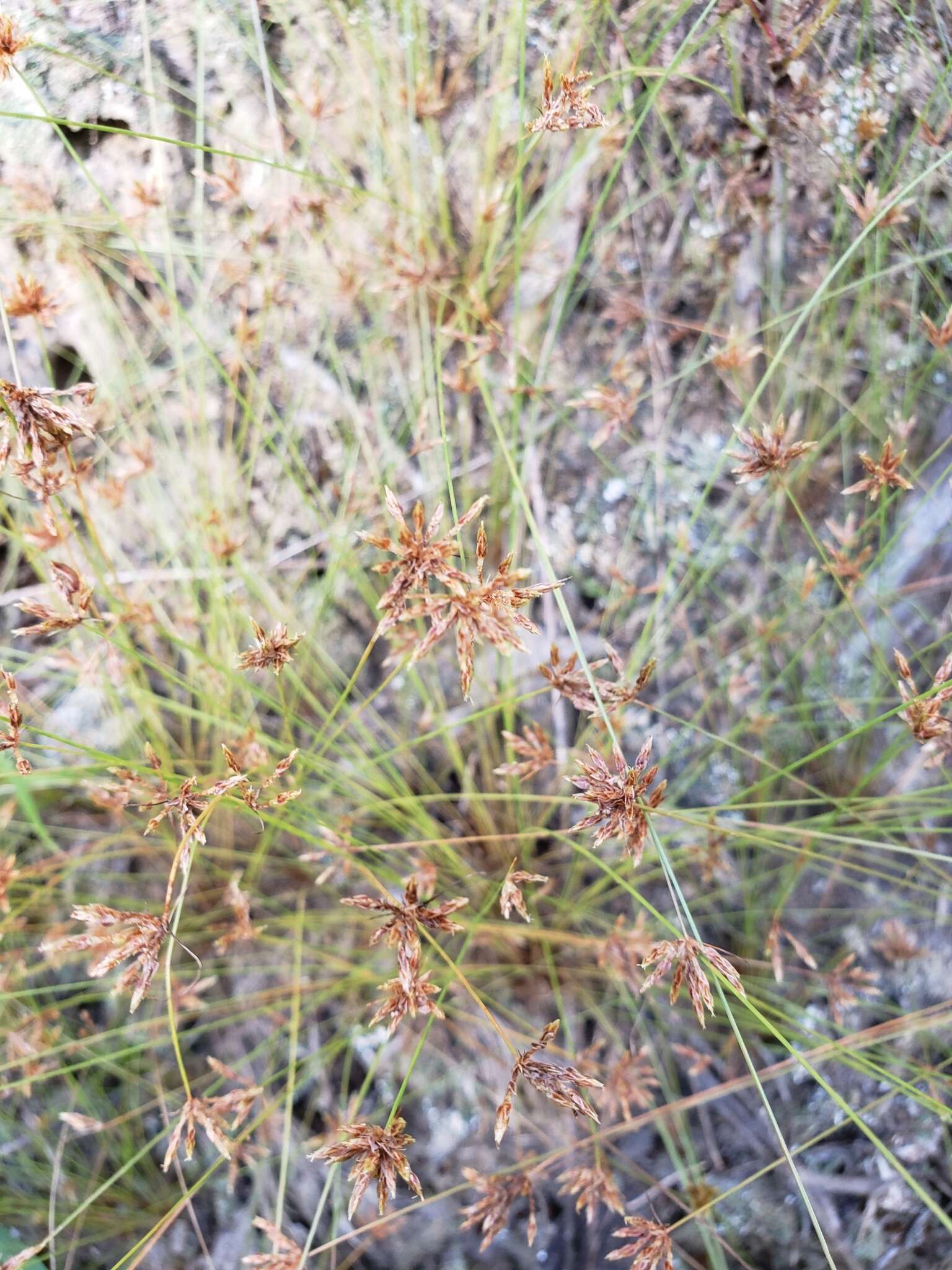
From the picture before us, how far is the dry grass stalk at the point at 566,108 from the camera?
1021mm

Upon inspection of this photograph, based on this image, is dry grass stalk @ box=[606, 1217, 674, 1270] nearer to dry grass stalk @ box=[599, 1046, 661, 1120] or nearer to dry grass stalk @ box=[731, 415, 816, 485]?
dry grass stalk @ box=[599, 1046, 661, 1120]

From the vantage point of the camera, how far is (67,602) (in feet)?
3.67

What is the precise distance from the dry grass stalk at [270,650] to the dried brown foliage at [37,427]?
333 millimetres

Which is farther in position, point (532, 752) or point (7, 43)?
point (532, 752)

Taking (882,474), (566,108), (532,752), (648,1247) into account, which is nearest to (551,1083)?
(648,1247)

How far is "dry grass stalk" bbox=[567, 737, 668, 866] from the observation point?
0.98 meters

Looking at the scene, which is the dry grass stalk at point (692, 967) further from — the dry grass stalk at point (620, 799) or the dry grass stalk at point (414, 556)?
the dry grass stalk at point (414, 556)

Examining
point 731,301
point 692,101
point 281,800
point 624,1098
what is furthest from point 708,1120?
point 692,101

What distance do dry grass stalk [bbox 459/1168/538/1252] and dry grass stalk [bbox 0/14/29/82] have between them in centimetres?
170

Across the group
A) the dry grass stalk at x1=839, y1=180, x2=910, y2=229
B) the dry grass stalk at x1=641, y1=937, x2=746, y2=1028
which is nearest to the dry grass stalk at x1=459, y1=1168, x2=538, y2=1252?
the dry grass stalk at x1=641, y1=937, x2=746, y2=1028

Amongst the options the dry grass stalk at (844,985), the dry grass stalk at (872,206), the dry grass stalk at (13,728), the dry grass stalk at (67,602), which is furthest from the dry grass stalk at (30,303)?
the dry grass stalk at (844,985)

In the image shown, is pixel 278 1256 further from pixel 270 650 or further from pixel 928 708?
pixel 928 708

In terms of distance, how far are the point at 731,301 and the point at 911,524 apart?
0.61 m

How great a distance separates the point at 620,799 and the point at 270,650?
1.52 ft
